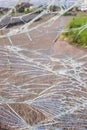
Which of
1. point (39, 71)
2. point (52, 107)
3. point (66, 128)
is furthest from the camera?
point (66, 128)

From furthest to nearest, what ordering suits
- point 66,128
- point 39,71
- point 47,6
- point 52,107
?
point 66,128, point 52,107, point 39,71, point 47,6

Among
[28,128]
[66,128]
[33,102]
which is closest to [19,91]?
[33,102]

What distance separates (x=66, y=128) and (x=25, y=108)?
21cm

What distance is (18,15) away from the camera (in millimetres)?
1194

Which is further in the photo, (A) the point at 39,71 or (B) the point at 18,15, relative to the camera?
(A) the point at 39,71

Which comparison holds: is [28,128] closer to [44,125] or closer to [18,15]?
[44,125]

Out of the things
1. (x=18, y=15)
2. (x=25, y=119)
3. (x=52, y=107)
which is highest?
(x=18, y=15)

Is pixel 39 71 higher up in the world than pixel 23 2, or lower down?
lower down

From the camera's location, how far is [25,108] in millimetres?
1775

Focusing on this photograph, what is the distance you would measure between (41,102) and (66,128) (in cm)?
20

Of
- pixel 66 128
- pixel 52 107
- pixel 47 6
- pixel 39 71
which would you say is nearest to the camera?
pixel 47 6

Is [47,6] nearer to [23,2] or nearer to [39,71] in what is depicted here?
[23,2]

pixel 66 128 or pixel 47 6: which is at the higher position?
pixel 47 6

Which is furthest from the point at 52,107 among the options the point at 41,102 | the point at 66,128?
the point at 66,128
